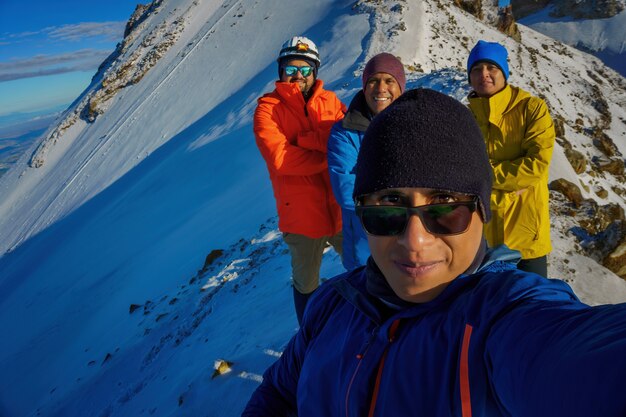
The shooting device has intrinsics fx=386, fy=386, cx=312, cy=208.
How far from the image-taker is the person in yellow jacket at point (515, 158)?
275 centimetres

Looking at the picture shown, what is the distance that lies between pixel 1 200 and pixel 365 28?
26880 millimetres

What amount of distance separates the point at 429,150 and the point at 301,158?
185cm

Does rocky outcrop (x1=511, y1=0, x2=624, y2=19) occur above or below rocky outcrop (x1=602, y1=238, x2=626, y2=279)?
above

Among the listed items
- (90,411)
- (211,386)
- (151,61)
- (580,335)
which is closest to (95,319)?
(90,411)

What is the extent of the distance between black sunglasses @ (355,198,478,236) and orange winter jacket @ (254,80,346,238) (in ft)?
5.84

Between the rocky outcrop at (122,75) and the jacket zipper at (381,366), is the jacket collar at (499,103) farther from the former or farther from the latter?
the rocky outcrop at (122,75)

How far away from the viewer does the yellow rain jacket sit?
2.74 m

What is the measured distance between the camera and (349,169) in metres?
2.50

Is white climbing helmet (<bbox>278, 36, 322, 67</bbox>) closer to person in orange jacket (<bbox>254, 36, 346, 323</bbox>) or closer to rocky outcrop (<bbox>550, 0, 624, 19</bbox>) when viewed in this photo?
person in orange jacket (<bbox>254, 36, 346, 323</bbox>)

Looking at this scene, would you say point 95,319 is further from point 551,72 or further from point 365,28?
point 551,72

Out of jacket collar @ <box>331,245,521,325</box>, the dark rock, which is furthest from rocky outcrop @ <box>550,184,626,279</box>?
jacket collar @ <box>331,245,521,325</box>

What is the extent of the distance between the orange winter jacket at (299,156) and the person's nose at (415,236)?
1.84 meters

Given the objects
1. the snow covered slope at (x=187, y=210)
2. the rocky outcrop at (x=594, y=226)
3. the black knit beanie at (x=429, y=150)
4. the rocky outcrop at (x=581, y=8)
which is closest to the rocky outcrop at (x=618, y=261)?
the rocky outcrop at (x=594, y=226)

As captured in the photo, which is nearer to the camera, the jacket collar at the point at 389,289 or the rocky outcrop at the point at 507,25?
the jacket collar at the point at 389,289
